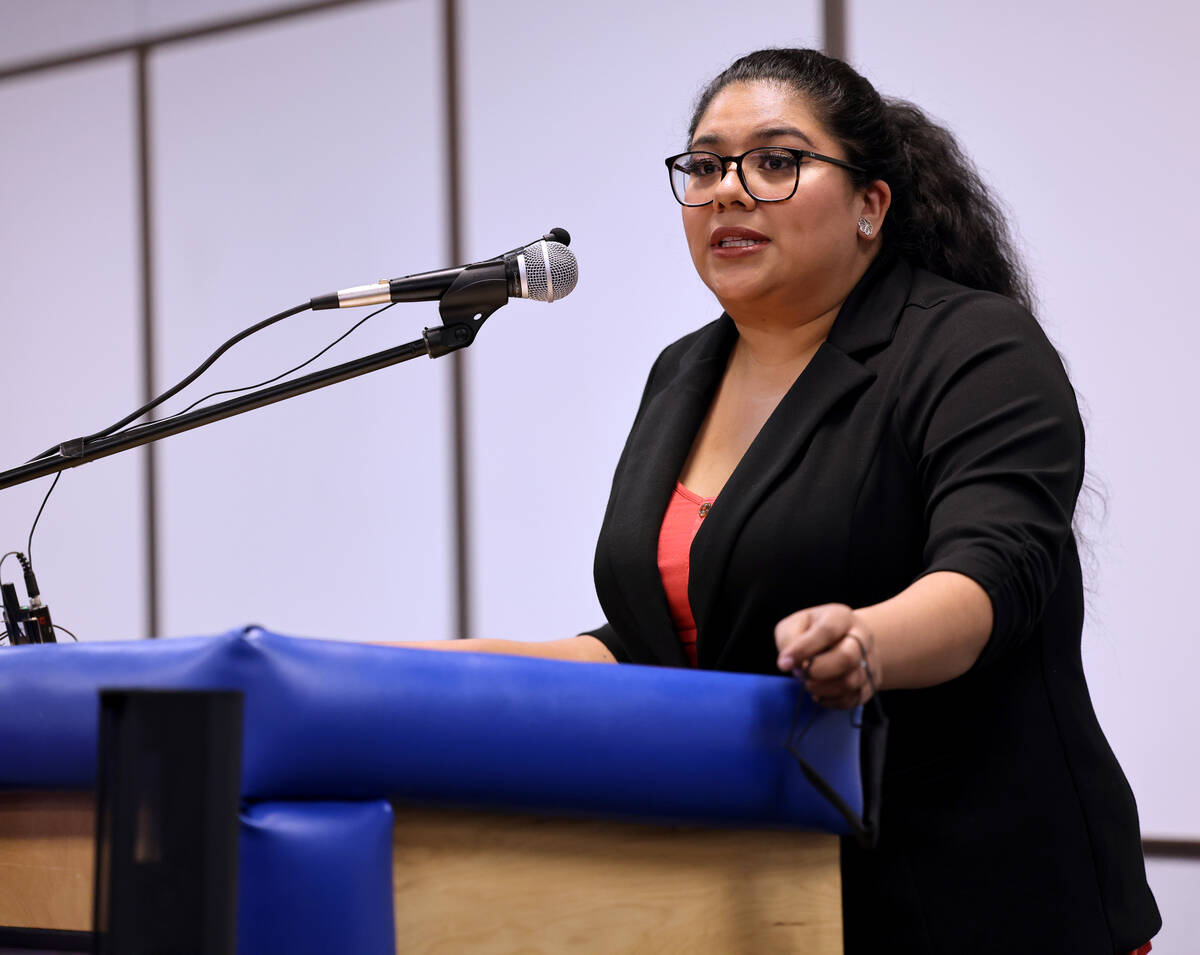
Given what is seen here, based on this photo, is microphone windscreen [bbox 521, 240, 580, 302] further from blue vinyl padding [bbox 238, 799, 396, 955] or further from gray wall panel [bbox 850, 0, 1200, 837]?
gray wall panel [bbox 850, 0, 1200, 837]

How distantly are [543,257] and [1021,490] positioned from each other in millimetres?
488

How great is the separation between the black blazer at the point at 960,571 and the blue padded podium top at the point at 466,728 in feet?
0.65

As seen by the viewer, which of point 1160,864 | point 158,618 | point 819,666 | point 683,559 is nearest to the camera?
point 819,666

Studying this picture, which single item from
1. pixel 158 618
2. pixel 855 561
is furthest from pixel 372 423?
pixel 855 561

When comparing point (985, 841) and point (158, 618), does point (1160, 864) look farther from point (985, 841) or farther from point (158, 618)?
point (158, 618)

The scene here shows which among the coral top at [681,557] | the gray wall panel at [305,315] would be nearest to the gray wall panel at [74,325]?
the gray wall panel at [305,315]

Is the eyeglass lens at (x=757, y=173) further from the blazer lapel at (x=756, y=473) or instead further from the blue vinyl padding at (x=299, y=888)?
the blue vinyl padding at (x=299, y=888)

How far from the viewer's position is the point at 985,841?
1.01m

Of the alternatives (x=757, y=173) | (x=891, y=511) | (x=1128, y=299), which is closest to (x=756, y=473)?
(x=891, y=511)

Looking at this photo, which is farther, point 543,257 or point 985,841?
point 543,257

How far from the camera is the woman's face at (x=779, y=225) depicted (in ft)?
4.21

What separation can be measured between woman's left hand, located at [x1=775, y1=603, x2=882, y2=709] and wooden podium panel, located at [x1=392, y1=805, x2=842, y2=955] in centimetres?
12

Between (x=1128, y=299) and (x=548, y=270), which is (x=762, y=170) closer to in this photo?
(x=548, y=270)

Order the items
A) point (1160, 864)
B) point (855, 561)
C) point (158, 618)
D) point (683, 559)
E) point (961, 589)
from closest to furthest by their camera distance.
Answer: point (961, 589), point (855, 561), point (683, 559), point (1160, 864), point (158, 618)
